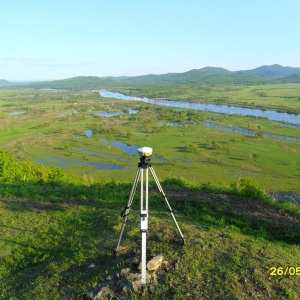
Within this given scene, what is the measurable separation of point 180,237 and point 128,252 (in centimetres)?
139

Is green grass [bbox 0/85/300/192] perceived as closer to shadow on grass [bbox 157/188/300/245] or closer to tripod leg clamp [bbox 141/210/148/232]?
shadow on grass [bbox 157/188/300/245]

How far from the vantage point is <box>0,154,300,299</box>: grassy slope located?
5578 mm

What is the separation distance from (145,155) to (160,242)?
2.43 metres

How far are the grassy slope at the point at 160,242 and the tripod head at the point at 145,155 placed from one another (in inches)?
83.5

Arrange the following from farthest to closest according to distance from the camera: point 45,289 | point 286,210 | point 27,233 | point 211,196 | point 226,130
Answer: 1. point 226,130
2. point 211,196
3. point 286,210
4. point 27,233
5. point 45,289

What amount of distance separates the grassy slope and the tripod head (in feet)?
6.96

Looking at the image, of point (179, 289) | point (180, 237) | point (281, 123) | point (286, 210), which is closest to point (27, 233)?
point (180, 237)

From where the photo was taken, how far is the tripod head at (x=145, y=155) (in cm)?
586

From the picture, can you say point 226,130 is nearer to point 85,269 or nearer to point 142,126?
point 142,126

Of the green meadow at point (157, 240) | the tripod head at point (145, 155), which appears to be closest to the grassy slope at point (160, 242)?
the green meadow at point (157, 240)

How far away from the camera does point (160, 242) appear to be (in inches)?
275

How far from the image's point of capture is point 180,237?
721 centimetres
